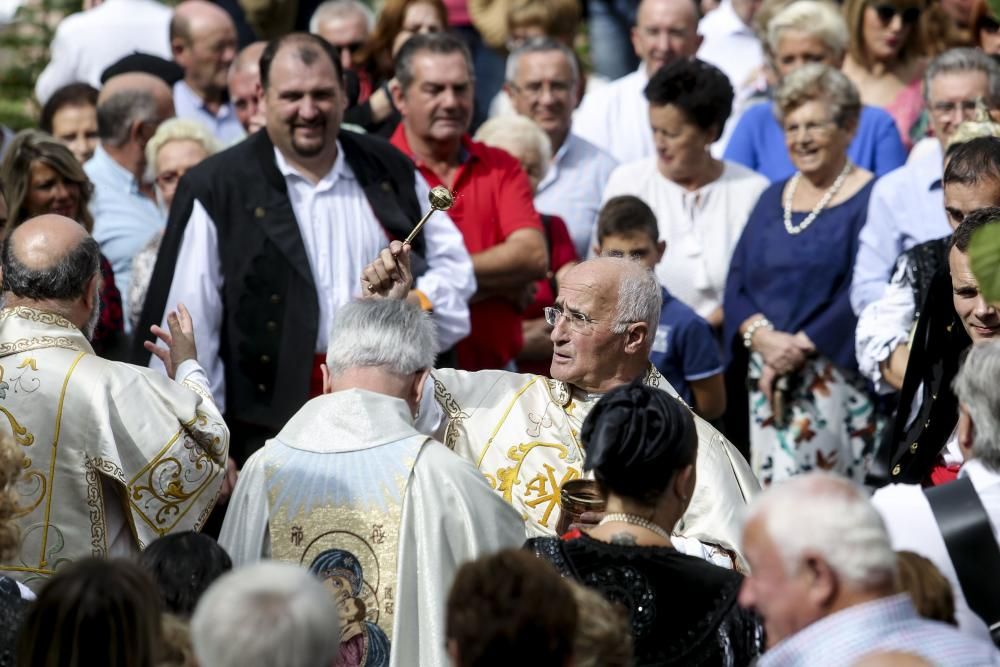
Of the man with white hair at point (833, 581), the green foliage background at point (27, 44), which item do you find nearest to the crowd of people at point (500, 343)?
the man with white hair at point (833, 581)

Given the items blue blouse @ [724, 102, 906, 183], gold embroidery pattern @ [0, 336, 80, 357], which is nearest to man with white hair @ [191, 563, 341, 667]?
gold embroidery pattern @ [0, 336, 80, 357]

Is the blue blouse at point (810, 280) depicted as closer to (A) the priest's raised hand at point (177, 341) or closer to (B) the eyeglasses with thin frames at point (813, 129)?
(B) the eyeglasses with thin frames at point (813, 129)

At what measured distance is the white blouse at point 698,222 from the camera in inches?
335

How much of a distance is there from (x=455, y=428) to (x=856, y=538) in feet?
8.43

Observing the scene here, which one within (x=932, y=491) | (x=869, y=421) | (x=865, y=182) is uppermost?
(x=865, y=182)

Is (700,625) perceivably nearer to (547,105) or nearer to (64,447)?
(64,447)

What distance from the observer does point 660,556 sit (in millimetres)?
4391

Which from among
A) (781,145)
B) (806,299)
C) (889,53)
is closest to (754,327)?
(806,299)

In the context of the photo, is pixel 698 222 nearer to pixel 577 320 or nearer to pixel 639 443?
pixel 577 320

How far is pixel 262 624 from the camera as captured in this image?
331 centimetres

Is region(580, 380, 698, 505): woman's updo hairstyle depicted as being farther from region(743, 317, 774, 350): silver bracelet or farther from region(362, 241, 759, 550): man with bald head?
region(743, 317, 774, 350): silver bracelet

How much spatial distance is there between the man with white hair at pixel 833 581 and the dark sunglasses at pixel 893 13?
6506 mm

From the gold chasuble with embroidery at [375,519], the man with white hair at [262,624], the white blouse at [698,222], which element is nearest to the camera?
the man with white hair at [262,624]

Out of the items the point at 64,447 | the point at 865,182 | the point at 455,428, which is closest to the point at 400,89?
the point at 865,182
